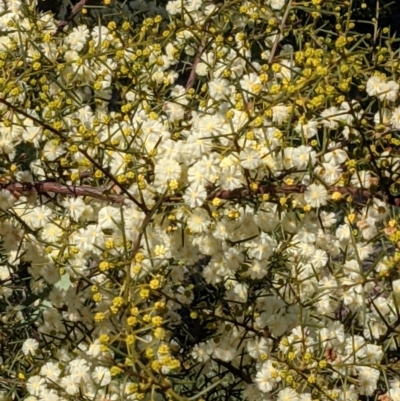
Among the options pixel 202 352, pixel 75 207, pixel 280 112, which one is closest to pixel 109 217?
pixel 75 207

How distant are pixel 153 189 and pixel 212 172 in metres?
0.11

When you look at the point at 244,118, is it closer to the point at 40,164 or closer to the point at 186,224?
the point at 186,224

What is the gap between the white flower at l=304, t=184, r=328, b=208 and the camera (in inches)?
50.5

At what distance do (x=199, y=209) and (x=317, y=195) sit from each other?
189 millimetres

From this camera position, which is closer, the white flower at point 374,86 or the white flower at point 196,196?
the white flower at point 196,196

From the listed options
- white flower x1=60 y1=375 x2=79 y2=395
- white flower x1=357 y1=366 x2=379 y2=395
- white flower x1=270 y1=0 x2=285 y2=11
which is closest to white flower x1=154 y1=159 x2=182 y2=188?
white flower x1=60 y1=375 x2=79 y2=395

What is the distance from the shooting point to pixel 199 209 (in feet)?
4.24

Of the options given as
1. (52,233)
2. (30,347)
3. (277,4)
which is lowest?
(30,347)

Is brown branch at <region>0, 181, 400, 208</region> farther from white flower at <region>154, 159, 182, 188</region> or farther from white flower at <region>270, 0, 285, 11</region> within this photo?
white flower at <region>270, 0, 285, 11</region>

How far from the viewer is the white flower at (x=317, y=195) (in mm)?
1282

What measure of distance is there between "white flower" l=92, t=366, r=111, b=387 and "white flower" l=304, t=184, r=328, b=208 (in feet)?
1.48

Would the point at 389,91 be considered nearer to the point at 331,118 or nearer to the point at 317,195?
the point at 331,118

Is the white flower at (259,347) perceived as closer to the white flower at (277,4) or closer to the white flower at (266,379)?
the white flower at (266,379)

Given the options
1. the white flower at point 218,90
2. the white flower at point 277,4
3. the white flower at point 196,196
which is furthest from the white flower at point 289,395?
the white flower at point 277,4
